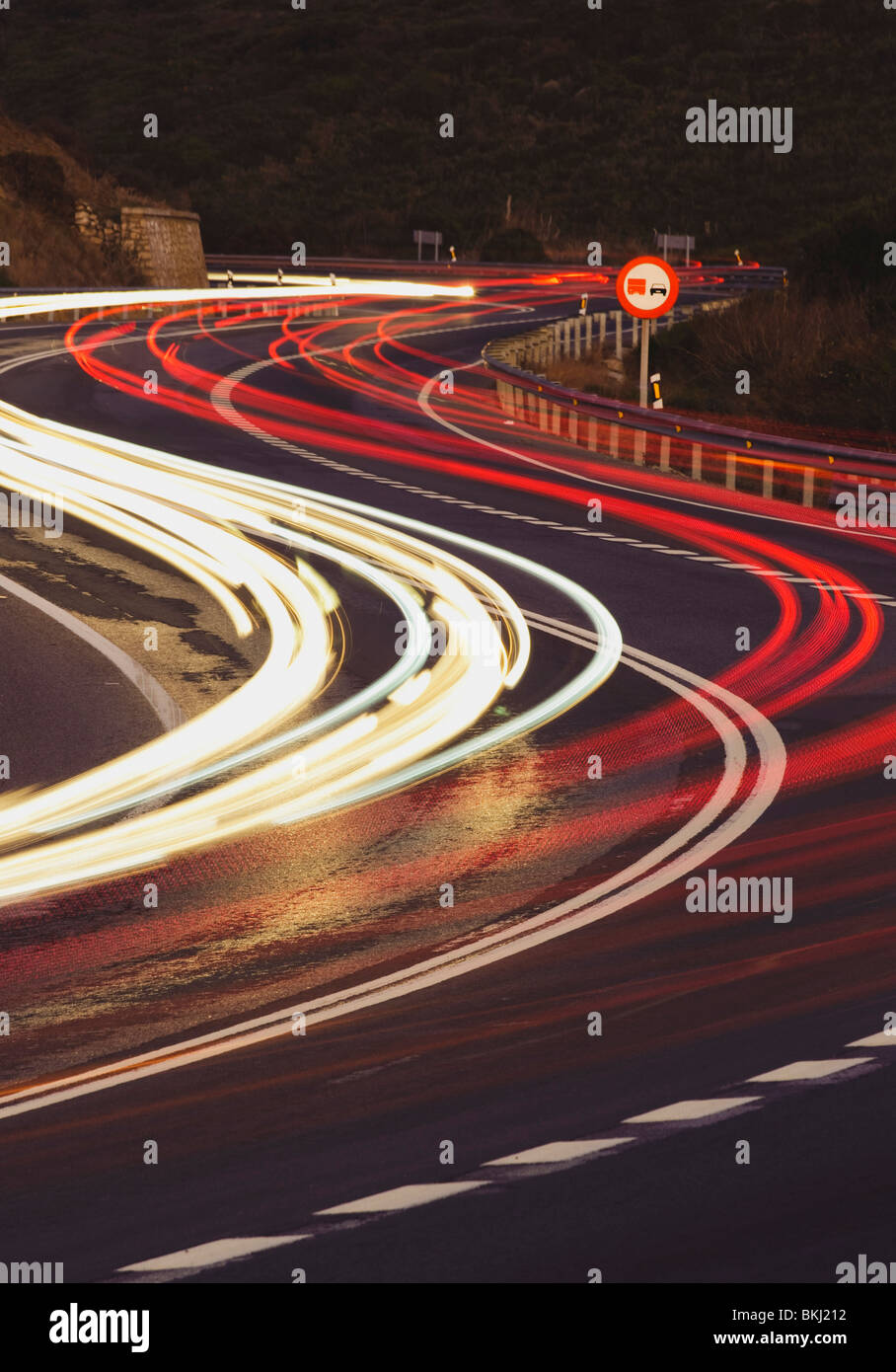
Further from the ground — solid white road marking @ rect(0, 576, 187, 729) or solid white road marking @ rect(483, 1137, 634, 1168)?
solid white road marking @ rect(0, 576, 187, 729)

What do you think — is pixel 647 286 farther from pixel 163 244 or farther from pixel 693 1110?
pixel 163 244

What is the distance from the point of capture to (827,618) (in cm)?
1528

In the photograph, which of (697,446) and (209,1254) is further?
(697,446)

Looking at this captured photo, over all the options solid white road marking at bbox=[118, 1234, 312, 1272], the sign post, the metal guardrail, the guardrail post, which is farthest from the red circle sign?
solid white road marking at bbox=[118, 1234, 312, 1272]

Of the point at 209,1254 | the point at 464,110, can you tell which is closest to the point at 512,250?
the point at 464,110

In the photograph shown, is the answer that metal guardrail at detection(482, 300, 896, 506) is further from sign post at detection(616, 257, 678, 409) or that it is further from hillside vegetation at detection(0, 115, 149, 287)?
hillside vegetation at detection(0, 115, 149, 287)

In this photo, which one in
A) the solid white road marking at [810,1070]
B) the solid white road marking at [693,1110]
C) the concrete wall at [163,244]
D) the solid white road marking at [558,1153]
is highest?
the concrete wall at [163,244]

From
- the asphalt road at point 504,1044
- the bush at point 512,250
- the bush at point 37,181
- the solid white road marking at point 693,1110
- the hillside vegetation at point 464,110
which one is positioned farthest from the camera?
the hillside vegetation at point 464,110

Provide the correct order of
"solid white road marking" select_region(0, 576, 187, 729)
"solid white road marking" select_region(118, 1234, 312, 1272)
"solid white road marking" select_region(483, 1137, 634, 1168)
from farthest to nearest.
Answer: "solid white road marking" select_region(0, 576, 187, 729), "solid white road marking" select_region(483, 1137, 634, 1168), "solid white road marking" select_region(118, 1234, 312, 1272)

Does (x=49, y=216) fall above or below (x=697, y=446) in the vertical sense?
above

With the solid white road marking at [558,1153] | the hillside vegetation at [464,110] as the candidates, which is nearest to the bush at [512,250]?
the hillside vegetation at [464,110]

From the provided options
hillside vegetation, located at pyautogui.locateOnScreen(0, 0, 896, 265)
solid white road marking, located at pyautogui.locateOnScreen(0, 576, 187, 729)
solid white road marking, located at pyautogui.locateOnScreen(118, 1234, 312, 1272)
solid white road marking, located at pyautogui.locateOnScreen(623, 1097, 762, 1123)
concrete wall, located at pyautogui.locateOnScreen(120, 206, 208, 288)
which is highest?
hillside vegetation, located at pyautogui.locateOnScreen(0, 0, 896, 265)

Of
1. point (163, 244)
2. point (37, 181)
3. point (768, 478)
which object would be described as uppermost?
point (37, 181)

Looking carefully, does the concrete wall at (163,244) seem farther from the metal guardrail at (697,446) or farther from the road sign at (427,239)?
the metal guardrail at (697,446)
